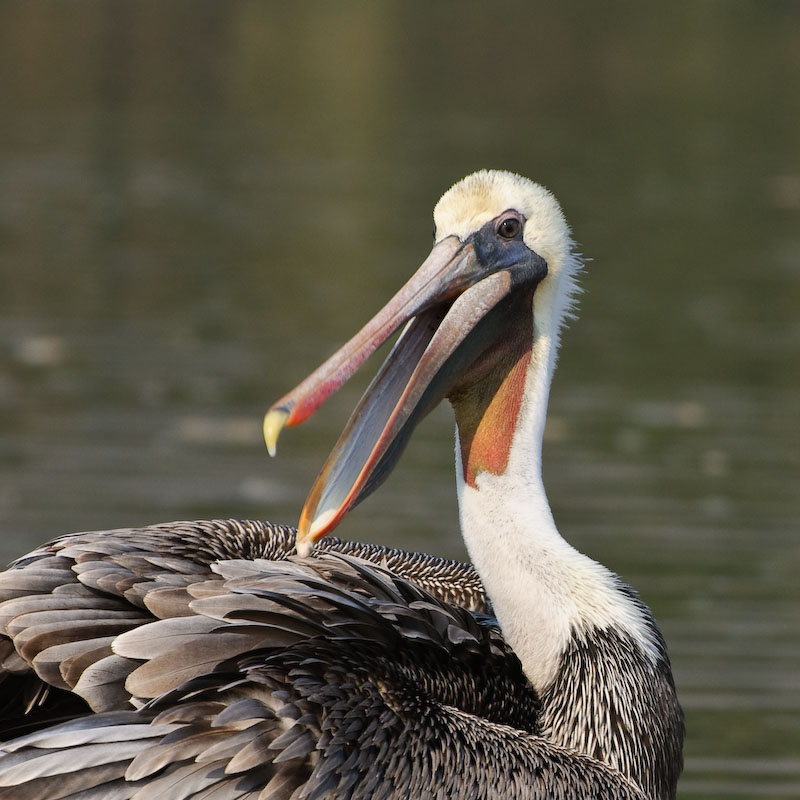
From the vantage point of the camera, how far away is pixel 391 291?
14320 mm

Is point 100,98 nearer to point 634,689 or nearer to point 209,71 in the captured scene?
point 209,71

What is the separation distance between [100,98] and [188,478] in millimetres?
17973

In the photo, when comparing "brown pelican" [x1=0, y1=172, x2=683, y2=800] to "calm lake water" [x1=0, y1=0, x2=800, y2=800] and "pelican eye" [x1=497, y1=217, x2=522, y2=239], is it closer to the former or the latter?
"pelican eye" [x1=497, y1=217, x2=522, y2=239]

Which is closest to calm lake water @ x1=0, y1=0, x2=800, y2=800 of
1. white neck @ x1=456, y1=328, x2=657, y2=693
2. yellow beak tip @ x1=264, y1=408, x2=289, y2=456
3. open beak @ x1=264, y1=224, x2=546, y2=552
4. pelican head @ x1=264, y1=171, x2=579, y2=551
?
white neck @ x1=456, y1=328, x2=657, y2=693

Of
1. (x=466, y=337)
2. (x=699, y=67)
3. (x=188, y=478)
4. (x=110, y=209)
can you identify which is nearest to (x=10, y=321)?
(x=188, y=478)

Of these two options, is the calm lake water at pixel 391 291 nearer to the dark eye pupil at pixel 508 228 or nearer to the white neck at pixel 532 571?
the white neck at pixel 532 571

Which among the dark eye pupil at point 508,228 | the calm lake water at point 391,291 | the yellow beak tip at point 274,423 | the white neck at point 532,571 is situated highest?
the dark eye pupil at point 508,228

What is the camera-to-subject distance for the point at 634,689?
4.66 metres

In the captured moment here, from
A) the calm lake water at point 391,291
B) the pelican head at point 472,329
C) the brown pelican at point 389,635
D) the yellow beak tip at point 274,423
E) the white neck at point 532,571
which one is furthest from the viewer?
the calm lake water at point 391,291

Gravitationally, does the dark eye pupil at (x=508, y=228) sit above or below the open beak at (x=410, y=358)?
above

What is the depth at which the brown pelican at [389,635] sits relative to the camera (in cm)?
402

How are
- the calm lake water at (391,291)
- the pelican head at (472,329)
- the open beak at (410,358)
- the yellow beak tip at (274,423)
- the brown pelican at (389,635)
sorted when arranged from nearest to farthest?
1. the brown pelican at (389,635)
2. the yellow beak tip at (274,423)
3. the open beak at (410,358)
4. the pelican head at (472,329)
5. the calm lake water at (391,291)

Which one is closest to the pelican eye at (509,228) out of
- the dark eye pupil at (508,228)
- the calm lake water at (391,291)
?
the dark eye pupil at (508,228)

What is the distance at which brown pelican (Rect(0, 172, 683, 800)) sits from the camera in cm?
402
